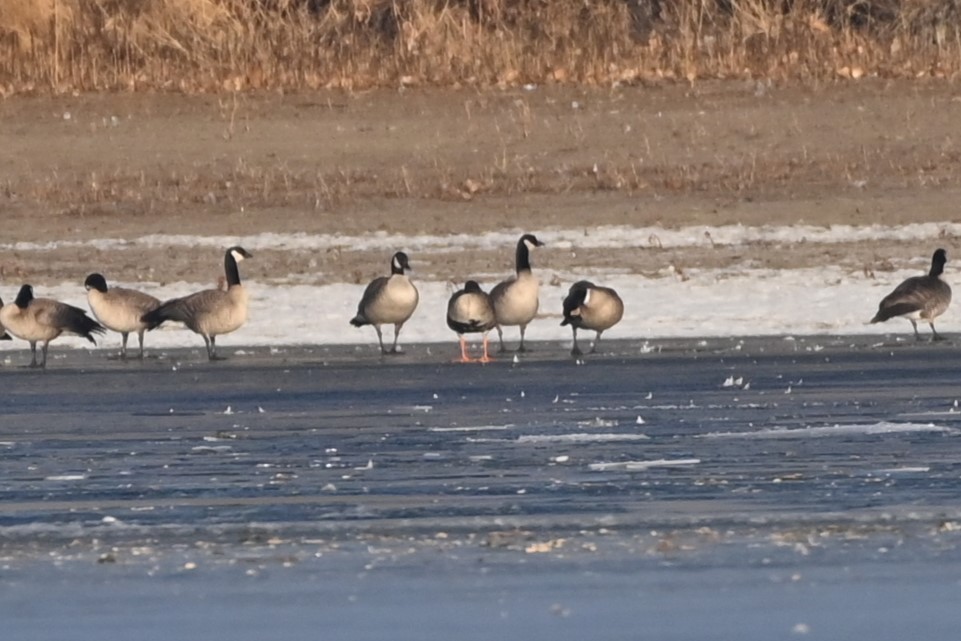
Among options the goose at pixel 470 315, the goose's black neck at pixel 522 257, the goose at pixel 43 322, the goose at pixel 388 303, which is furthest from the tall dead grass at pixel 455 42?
the goose at pixel 470 315

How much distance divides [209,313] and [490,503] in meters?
8.22

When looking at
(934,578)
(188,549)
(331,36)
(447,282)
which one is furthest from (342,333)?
(331,36)

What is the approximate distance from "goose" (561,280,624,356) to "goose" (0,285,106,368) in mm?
3643

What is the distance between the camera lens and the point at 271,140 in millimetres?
30688

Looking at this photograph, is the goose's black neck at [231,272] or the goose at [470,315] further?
the goose's black neck at [231,272]

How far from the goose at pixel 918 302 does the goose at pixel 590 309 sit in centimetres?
204

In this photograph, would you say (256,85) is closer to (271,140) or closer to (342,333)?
(271,140)

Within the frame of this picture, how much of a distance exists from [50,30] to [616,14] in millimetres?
8422

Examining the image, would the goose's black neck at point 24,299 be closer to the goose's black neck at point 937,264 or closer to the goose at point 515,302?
the goose at point 515,302

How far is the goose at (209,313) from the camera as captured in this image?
17.8 metres

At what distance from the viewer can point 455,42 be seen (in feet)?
112

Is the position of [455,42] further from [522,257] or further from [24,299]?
[24,299]

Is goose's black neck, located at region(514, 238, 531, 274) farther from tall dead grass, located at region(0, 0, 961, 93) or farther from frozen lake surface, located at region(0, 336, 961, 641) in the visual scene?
tall dead grass, located at region(0, 0, 961, 93)

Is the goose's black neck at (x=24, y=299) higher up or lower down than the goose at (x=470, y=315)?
higher up
